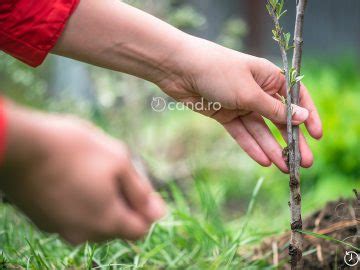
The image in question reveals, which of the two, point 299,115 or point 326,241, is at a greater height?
point 299,115

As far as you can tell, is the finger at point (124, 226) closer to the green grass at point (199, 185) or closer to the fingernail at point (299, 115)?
the green grass at point (199, 185)

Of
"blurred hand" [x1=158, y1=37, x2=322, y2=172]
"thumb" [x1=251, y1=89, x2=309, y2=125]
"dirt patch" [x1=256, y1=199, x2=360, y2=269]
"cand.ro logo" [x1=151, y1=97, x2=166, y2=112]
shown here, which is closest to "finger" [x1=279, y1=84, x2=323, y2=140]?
"blurred hand" [x1=158, y1=37, x2=322, y2=172]

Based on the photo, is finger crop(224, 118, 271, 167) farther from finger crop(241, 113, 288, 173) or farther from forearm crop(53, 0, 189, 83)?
forearm crop(53, 0, 189, 83)

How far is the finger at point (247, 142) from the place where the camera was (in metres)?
1.63

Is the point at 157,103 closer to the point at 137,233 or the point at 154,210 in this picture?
the point at 154,210

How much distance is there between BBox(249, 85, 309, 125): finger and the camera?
56.0 inches

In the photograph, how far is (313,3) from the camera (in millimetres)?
8617

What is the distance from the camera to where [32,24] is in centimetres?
136

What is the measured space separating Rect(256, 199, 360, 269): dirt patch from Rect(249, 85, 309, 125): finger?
1.29 ft

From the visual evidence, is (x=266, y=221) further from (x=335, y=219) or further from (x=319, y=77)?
(x=319, y=77)

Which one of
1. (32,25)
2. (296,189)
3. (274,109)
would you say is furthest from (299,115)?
(32,25)

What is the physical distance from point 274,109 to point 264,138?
18 cm

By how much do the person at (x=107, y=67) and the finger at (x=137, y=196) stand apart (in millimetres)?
99

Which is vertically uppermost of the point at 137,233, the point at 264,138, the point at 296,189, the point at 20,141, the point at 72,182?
the point at 264,138
